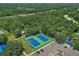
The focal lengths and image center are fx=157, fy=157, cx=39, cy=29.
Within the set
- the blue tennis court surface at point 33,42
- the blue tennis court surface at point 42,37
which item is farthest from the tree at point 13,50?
the blue tennis court surface at point 42,37

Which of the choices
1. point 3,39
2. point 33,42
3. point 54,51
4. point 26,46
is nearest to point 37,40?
point 33,42

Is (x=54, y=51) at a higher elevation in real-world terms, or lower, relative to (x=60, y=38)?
lower

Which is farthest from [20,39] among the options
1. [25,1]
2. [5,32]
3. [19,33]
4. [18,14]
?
[25,1]

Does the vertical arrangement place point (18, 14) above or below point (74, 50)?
above

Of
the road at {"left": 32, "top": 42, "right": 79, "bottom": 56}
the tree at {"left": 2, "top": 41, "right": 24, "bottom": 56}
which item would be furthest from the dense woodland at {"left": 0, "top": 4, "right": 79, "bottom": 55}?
the road at {"left": 32, "top": 42, "right": 79, "bottom": 56}

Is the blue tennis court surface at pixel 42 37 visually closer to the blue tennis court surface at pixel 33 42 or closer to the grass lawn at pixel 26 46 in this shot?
the blue tennis court surface at pixel 33 42

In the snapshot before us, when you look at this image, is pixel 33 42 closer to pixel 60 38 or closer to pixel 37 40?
pixel 37 40

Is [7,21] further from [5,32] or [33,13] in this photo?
[33,13]

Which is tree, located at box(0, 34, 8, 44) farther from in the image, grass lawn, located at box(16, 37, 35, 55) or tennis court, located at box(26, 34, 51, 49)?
tennis court, located at box(26, 34, 51, 49)
